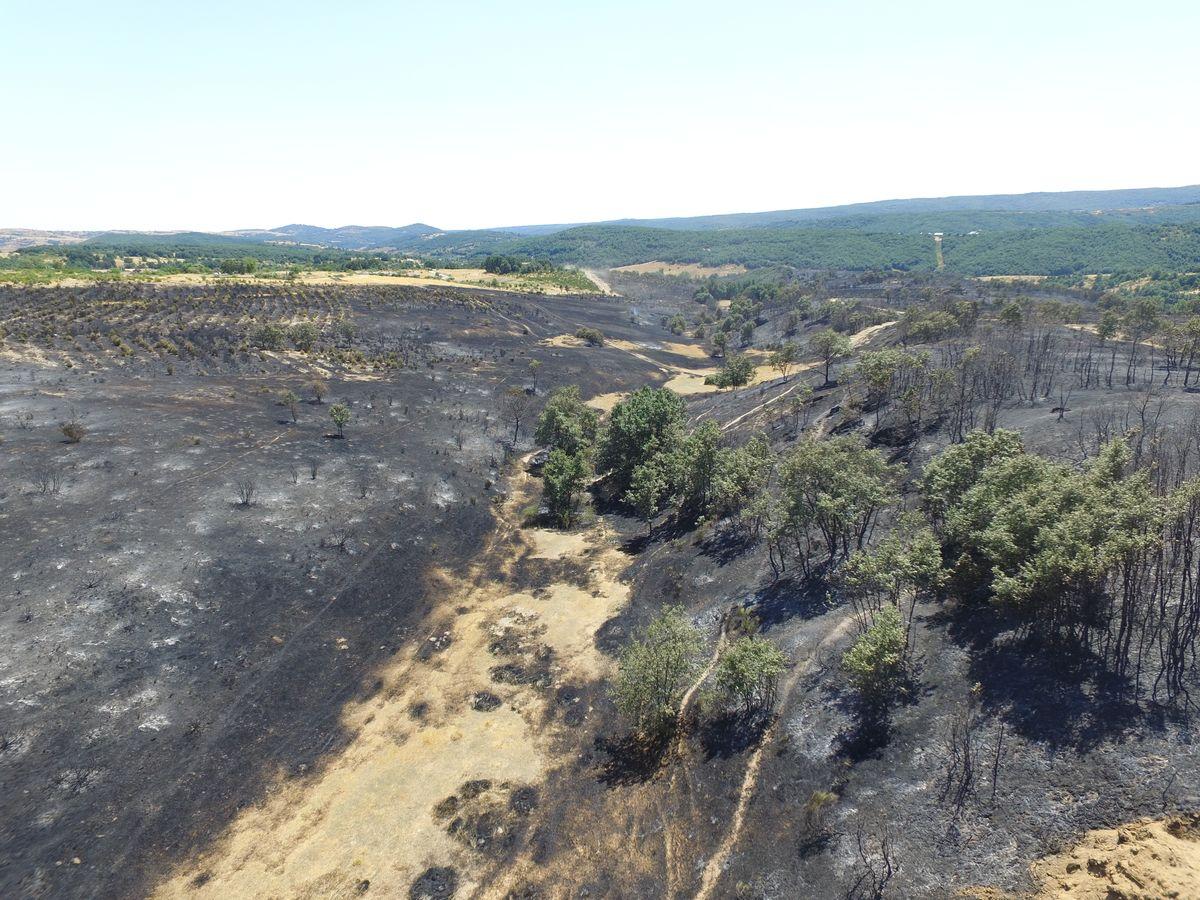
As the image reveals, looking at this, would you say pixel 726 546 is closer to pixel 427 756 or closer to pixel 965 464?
pixel 965 464

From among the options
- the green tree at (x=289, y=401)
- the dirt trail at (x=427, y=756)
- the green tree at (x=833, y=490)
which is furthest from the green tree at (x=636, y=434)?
the green tree at (x=289, y=401)

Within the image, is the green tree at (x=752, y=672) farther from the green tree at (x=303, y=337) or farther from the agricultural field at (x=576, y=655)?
the green tree at (x=303, y=337)

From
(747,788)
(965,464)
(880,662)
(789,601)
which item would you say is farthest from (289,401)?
(965,464)

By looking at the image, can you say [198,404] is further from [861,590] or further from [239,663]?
[861,590]

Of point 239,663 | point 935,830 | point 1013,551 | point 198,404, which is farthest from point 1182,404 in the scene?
point 198,404

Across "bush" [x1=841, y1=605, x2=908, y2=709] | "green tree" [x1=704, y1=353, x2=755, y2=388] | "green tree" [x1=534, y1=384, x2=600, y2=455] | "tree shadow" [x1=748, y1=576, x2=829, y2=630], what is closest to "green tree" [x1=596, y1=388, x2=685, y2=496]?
"green tree" [x1=534, y1=384, x2=600, y2=455]

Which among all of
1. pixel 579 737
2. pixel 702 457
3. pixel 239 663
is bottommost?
pixel 579 737
